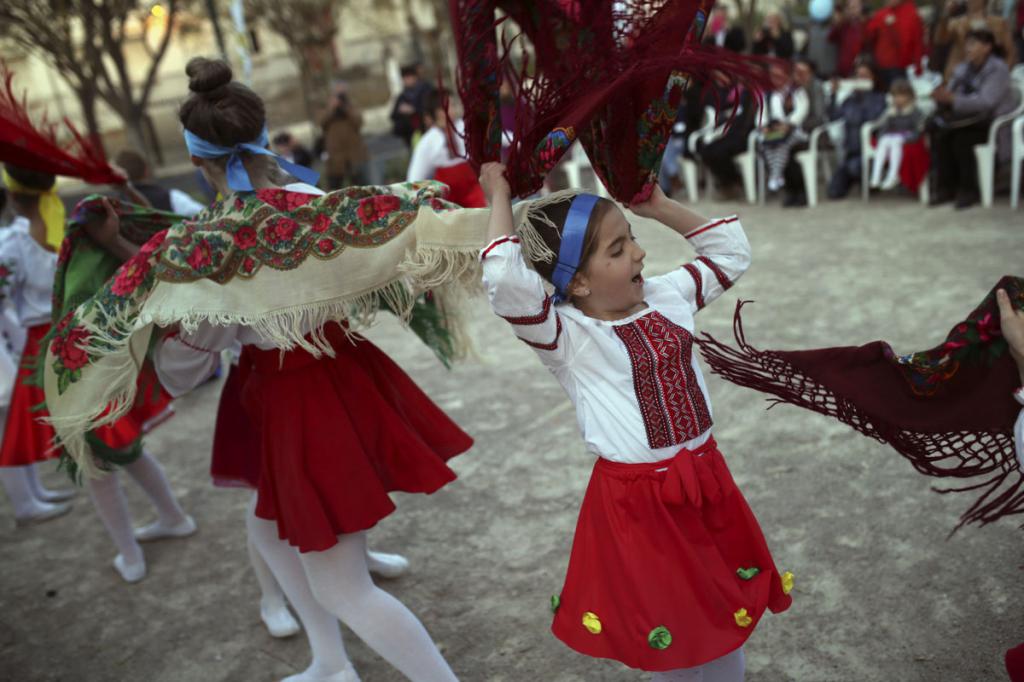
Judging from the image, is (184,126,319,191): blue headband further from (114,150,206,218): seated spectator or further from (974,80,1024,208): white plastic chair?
(974,80,1024,208): white plastic chair

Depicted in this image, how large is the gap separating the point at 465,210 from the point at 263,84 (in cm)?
2631

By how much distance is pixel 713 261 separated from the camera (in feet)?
7.39

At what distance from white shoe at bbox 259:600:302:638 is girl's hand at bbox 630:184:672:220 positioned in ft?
6.28

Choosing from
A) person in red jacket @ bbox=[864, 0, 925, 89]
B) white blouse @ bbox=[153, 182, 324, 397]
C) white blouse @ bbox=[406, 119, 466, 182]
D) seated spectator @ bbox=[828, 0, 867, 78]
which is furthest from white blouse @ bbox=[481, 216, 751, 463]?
seated spectator @ bbox=[828, 0, 867, 78]

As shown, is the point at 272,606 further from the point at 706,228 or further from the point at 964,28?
the point at 964,28

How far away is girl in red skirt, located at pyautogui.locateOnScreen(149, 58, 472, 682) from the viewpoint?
2.37m

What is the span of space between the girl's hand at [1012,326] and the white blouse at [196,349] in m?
1.60

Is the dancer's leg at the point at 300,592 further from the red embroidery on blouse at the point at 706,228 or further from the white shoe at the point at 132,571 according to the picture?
the red embroidery on blouse at the point at 706,228

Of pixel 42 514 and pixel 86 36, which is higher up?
pixel 86 36

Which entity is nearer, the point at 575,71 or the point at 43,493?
the point at 575,71

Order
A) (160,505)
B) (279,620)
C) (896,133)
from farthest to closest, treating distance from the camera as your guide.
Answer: (896,133), (160,505), (279,620)

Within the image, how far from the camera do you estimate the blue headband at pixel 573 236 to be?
2006mm

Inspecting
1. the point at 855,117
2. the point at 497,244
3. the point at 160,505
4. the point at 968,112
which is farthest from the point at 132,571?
the point at 855,117

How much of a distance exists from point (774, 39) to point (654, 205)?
926cm
